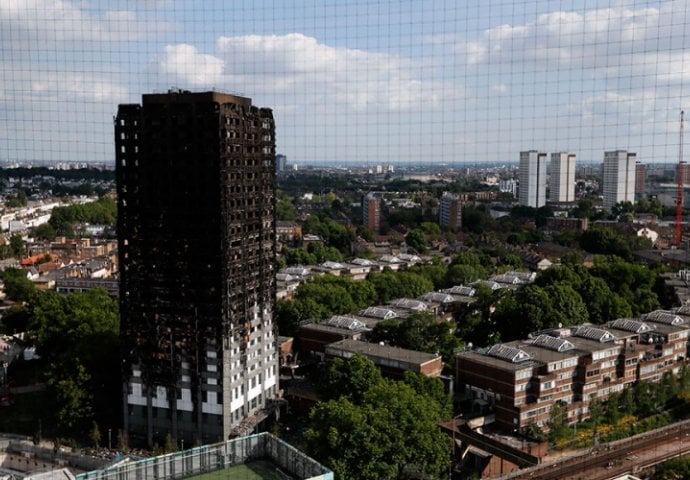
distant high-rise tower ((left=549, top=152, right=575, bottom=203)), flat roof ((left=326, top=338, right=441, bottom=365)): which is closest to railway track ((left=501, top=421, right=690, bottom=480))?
flat roof ((left=326, top=338, right=441, bottom=365))

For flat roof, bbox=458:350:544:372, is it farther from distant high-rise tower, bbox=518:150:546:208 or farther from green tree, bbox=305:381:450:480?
distant high-rise tower, bbox=518:150:546:208

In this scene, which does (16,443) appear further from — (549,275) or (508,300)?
(549,275)

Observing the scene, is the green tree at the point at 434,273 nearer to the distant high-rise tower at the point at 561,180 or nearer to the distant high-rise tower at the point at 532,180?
the distant high-rise tower at the point at 532,180

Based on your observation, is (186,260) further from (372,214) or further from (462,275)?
(372,214)

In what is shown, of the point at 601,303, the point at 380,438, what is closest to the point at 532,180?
the point at 601,303

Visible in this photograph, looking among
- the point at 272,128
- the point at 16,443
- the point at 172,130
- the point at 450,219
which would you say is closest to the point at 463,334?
the point at 272,128

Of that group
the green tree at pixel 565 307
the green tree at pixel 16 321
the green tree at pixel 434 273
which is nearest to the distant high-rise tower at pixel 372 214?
the green tree at pixel 434 273
